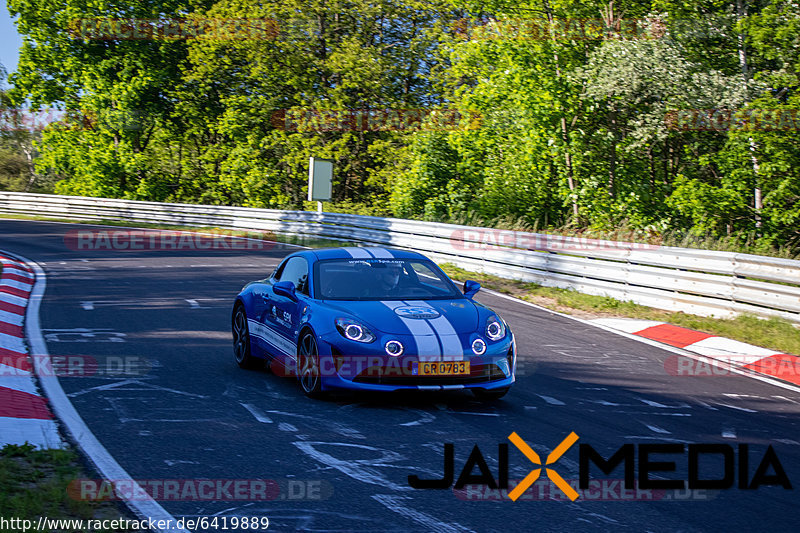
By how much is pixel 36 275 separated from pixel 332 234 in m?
11.5

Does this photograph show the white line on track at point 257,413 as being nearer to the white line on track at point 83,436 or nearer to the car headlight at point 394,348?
the car headlight at point 394,348

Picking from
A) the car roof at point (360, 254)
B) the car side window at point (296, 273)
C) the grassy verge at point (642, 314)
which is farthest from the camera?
the grassy verge at point (642, 314)

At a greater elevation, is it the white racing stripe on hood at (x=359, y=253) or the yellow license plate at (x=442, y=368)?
the white racing stripe on hood at (x=359, y=253)

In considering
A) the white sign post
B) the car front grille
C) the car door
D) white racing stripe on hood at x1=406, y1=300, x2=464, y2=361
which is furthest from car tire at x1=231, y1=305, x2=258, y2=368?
the white sign post

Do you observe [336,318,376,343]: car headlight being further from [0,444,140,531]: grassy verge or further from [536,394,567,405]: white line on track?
[0,444,140,531]: grassy verge

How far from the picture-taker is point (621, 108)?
85.3 feet

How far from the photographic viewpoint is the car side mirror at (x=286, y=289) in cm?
798

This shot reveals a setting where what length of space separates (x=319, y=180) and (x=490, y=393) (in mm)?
24616

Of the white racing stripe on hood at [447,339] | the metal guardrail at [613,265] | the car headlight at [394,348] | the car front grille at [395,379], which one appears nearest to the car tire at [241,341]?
the car front grille at [395,379]

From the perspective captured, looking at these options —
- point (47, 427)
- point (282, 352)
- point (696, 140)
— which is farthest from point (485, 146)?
point (47, 427)

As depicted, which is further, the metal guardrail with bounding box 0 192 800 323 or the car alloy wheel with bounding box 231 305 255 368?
the metal guardrail with bounding box 0 192 800 323

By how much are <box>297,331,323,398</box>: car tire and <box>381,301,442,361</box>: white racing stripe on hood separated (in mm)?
811

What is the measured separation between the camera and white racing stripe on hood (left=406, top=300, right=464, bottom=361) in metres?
6.96

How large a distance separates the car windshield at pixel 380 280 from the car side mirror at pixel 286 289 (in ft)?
0.76
